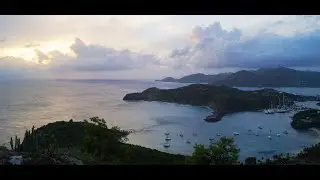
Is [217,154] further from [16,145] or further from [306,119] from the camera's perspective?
[16,145]

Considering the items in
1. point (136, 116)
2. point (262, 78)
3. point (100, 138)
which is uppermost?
point (262, 78)

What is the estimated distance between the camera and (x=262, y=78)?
378 centimetres

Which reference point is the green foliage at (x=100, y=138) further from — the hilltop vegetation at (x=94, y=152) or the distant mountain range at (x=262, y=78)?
the distant mountain range at (x=262, y=78)

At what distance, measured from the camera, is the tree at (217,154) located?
368cm

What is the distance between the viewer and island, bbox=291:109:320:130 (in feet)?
12.2

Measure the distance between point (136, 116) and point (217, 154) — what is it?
77cm

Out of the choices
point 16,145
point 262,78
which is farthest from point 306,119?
point 16,145

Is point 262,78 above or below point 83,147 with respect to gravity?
above

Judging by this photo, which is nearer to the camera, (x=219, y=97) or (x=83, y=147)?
(x=83, y=147)

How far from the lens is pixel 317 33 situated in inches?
145

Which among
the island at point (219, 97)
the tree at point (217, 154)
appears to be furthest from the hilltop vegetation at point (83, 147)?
the island at point (219, 97)

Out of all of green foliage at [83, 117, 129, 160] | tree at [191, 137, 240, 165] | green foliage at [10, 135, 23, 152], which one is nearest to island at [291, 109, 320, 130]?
tree at [191, 137, 240, 165]

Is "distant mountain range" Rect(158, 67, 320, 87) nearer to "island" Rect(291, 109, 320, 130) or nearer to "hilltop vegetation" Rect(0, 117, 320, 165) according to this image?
"island" Rect(291, 109, 320, 130)

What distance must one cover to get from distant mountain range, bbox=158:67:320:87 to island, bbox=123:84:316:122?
57mm
